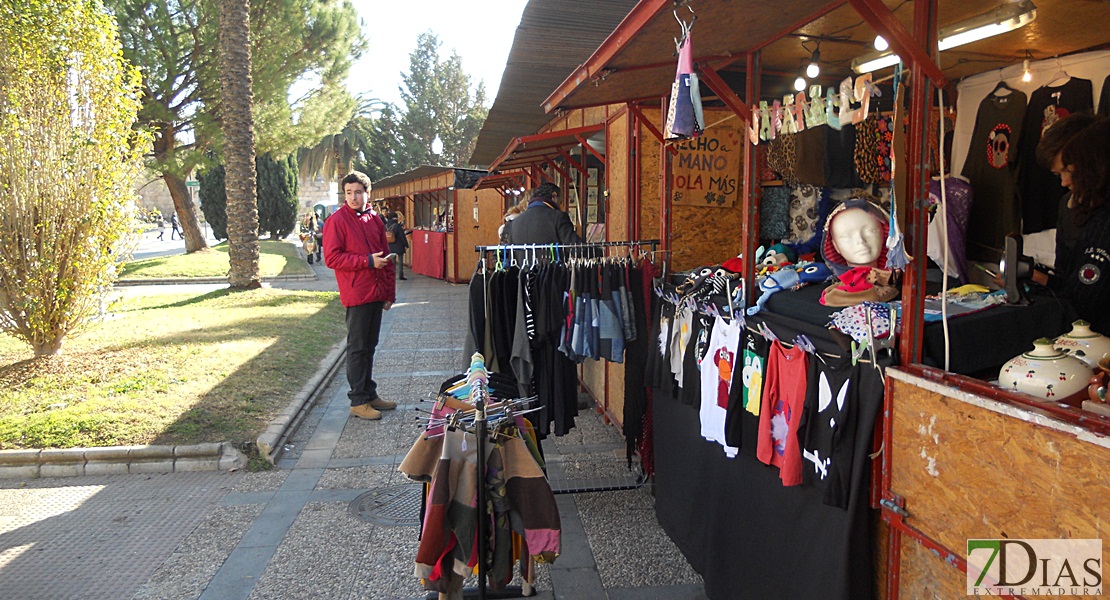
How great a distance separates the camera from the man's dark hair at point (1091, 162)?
102 inches

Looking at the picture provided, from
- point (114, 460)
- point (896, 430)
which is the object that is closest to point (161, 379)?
point (114, 460)

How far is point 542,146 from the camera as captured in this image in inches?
288

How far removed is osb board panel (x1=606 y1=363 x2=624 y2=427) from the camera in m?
5.53

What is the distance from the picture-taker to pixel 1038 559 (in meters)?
1.70

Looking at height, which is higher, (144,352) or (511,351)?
(511,351)

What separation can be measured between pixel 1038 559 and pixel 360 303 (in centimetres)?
520

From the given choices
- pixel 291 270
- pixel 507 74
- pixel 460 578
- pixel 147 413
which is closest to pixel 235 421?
pixel 147 413

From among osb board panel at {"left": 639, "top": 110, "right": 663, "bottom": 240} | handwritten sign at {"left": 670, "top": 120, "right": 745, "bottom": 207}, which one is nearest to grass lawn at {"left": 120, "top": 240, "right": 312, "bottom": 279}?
osb board panel at {"left": 639, "top": 110, "right": 663, "bottom": 240}

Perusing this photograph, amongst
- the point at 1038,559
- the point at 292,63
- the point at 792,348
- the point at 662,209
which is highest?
the point at 292,63

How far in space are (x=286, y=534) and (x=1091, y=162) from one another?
14.4ft

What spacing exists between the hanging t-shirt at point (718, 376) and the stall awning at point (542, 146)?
10.3ft

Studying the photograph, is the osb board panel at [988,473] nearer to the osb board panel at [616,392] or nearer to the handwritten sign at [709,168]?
the handwritten sign at [709,168]

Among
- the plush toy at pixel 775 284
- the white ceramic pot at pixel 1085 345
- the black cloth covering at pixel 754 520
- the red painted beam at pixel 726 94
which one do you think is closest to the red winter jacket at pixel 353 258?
the black cloth covering at pixel 754 520

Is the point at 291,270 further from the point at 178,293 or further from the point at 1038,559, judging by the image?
the point at 1038,559
